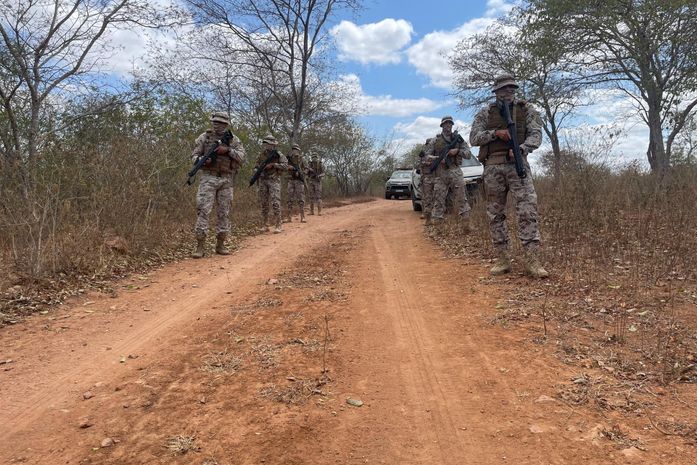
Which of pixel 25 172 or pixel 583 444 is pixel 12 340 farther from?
pixel 583 444

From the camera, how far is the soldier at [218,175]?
25.0ft

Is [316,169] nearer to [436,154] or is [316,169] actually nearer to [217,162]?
[436,154]

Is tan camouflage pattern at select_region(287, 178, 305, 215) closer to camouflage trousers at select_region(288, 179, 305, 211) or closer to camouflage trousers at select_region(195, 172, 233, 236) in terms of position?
camouflage trousers at select_region(288, 179, 305, 211)

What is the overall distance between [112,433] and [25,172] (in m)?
5.42

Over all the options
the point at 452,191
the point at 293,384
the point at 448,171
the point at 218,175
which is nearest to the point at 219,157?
the point at 218,175

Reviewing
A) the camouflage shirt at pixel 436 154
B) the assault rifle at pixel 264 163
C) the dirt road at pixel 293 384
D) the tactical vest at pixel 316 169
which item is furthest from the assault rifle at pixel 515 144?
the tactical vest at pixel 316 169

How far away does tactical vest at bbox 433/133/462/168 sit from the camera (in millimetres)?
9539

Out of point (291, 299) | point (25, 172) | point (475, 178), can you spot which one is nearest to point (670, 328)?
point (291, 299)

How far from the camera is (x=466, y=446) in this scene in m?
2.24

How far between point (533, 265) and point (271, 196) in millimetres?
6595

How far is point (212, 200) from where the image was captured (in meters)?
7.73

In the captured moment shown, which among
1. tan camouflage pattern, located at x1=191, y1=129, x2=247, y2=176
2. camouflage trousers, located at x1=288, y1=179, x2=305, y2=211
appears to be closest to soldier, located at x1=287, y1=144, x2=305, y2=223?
camouflage trousers, located at x1=288, y1=179, x2=305, y2=211

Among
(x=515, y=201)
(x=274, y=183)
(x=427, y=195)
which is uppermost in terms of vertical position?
(x=274, y=183)

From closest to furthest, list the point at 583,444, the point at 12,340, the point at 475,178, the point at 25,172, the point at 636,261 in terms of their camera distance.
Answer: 1. the point at 583,444
2. the point at 12,340
3. the point at 636,261
4. the point at 25,172
5. the point at 475,178
